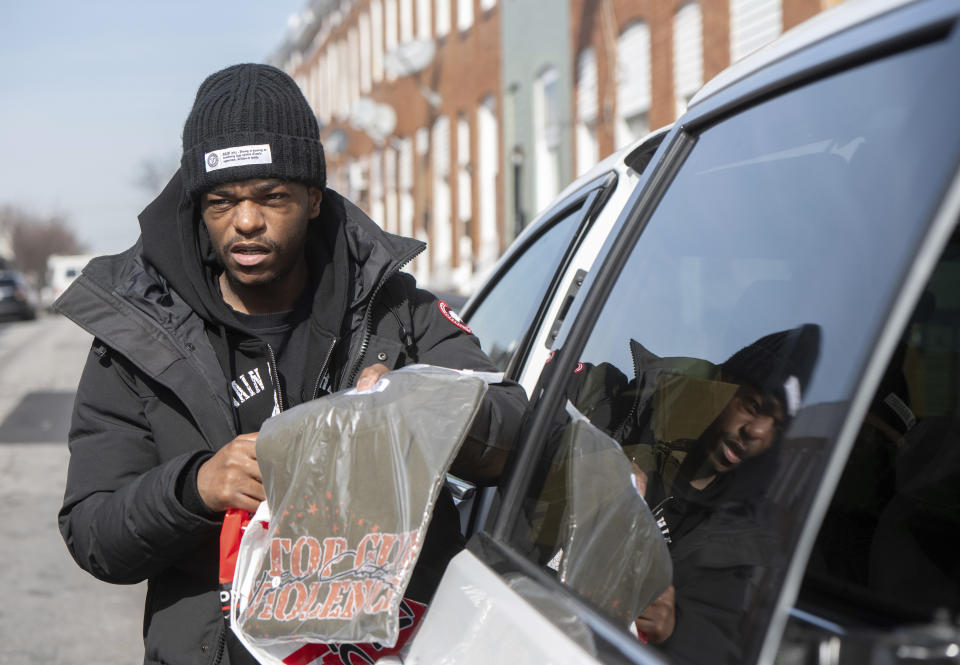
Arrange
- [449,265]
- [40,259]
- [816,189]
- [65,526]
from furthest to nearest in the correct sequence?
[40,259], [449,265], [65,526], [816,189]

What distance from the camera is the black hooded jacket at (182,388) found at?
194cm

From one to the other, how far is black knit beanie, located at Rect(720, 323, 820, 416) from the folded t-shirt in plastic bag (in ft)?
1.29

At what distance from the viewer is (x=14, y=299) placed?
4403 cm

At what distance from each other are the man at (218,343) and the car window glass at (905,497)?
23.0 inches

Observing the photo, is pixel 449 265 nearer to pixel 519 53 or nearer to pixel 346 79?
pixel 519 53

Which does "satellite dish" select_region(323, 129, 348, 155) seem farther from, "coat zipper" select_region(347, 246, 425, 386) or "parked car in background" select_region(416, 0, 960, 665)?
"parked car in background" select_region(416, 0, 960, 665)

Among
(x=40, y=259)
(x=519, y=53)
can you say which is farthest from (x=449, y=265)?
(x=40, y=259)

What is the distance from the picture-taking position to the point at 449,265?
27.0 metres

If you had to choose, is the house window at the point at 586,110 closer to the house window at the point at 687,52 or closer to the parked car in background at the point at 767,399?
the house window at the point at 687,52

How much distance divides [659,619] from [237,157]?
119 centimetres

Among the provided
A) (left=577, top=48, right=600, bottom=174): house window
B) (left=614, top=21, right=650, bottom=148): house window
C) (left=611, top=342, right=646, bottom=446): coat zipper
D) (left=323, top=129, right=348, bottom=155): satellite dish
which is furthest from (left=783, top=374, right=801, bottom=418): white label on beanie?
(left=323, top=129, right=348, bottom=155): satellite dish

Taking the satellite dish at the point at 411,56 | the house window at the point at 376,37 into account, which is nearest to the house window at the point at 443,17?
the satellite dish at the point at 411,56

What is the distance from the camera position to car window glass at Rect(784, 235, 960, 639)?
1154 mm

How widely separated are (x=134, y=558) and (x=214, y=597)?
17cm
